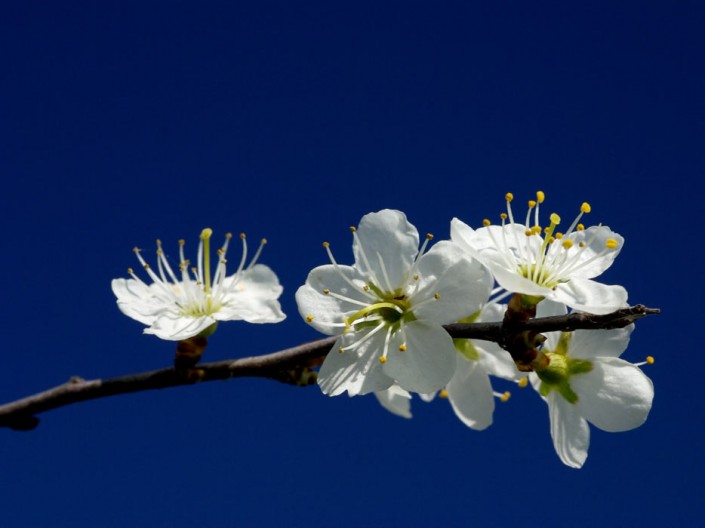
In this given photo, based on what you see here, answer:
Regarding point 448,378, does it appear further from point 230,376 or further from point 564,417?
point 230,376

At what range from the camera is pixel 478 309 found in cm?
181

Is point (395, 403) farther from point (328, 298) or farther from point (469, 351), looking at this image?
point (328, 298)

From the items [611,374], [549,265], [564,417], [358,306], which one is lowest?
[564,417]

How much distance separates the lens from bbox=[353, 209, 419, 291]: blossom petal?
1.90 m

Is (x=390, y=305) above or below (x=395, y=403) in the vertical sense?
above

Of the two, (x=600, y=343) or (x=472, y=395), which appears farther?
(x=472, y=395)

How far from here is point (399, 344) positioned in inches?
72.0

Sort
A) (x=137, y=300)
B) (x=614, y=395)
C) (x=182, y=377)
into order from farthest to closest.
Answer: (x=137, y=300) < (x=182, y=377) < (x=614, y=395)

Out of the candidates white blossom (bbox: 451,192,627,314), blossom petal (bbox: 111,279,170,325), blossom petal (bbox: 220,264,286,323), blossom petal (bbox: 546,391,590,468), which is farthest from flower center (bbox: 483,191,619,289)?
blossom petal (bbox: 111,279,170,325)

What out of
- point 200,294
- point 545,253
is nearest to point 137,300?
point 200,294

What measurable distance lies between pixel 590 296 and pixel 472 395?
66 centimetres

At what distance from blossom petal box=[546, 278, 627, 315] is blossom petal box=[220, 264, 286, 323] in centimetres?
85

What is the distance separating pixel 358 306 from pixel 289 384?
1.04ft

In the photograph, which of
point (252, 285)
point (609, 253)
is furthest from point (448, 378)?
point (252, 285)
